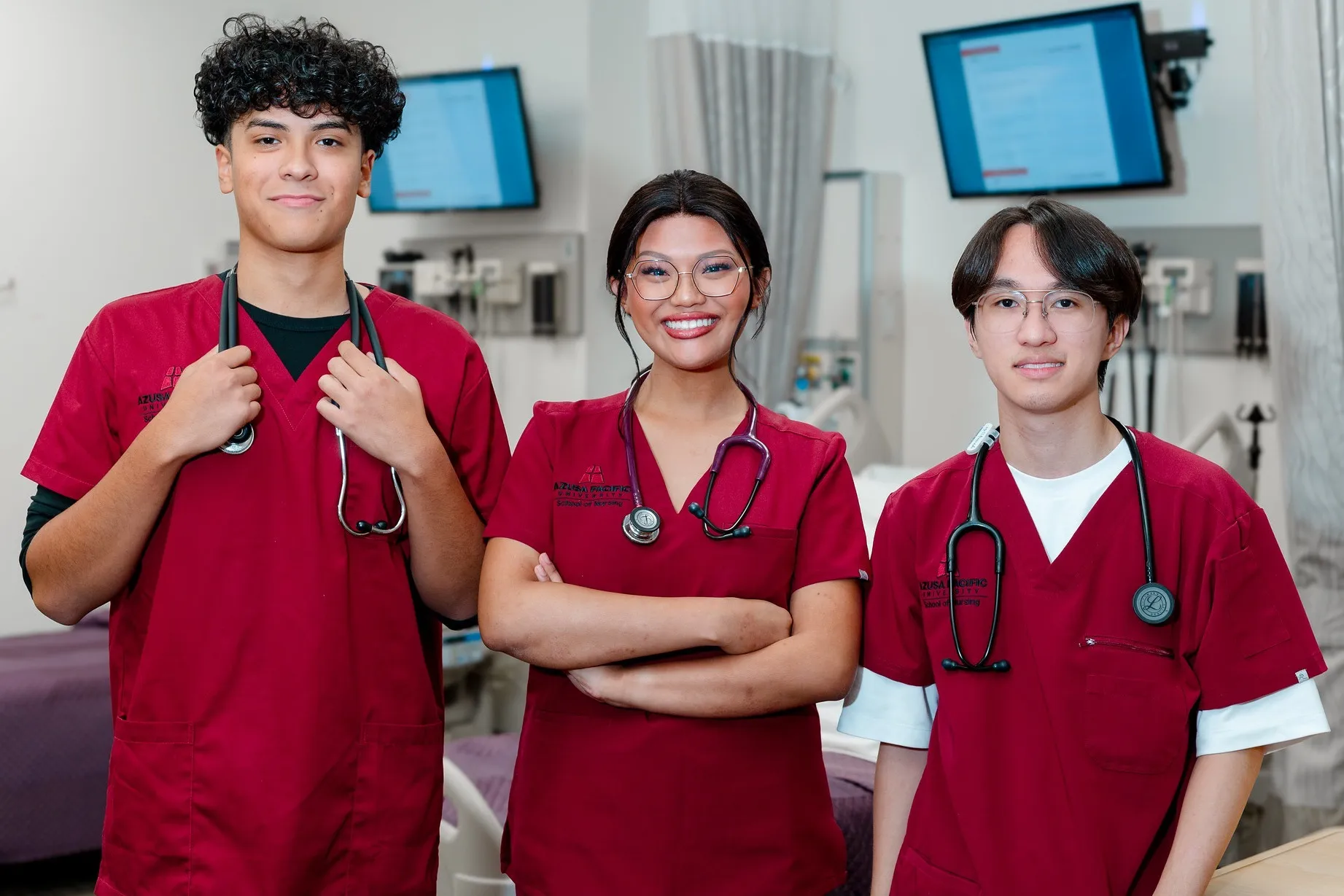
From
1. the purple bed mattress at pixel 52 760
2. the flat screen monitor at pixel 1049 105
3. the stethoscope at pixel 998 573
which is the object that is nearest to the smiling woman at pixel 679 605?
the stethoscope at pixel 998 573

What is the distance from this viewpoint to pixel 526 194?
4.17 m

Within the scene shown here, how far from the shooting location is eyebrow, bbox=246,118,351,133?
138 cm

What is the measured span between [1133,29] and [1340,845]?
2.34 meters

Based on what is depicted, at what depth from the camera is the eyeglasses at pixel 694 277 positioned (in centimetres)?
145

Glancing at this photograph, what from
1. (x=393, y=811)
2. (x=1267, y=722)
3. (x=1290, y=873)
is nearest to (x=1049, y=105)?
(x=1290, y=873)

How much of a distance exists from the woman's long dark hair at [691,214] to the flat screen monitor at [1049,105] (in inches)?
89.5

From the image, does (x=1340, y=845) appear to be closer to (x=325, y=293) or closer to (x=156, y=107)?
(x=325, y=293)

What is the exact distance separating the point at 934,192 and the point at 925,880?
3.06 metres

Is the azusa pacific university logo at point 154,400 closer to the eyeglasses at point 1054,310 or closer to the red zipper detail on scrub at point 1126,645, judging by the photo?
the eyeglasses at point 1054,310

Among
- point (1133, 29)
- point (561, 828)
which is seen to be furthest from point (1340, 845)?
point (1133, 29)

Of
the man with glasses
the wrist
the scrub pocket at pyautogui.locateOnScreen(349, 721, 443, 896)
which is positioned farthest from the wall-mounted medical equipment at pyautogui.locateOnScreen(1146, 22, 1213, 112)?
the scrub pocket at pyautogui.locateOnScreen(349, 721, 443, 896)

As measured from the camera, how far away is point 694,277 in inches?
57.1

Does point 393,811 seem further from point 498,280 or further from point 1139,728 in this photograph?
point 498,280

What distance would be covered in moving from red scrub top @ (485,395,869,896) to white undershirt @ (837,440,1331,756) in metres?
0.08
